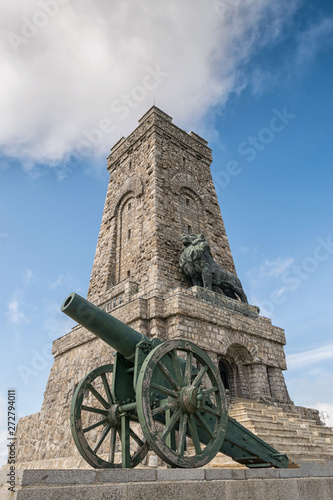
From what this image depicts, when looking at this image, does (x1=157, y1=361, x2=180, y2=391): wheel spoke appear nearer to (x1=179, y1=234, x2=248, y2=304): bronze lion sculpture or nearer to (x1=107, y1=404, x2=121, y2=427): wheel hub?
(x1=107, y1=404, x2=121, y2=427): wheel hub

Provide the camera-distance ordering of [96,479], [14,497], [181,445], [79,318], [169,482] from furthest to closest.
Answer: [79,318]
[181,445]
[169,482]
[96,479]
[14,497]

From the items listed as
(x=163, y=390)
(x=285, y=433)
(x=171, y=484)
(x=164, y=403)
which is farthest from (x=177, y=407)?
(x=285, y=433)

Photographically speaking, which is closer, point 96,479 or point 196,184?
Result: point 96,479

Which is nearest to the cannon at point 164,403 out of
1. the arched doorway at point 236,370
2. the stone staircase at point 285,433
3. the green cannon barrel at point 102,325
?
the green cannon barrel at point 102,325

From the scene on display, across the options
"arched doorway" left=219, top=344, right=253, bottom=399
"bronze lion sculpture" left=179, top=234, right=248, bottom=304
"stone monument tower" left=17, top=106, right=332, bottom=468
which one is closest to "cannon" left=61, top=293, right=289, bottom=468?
"stone monument tower" left=17, top=106, right=332, bottom=468

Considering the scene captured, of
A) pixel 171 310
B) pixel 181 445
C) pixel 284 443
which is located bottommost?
pixel 181 445

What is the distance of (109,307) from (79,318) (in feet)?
26.3

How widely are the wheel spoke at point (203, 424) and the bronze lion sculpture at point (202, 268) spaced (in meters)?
7.88

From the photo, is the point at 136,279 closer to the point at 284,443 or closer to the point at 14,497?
the point at 284,443

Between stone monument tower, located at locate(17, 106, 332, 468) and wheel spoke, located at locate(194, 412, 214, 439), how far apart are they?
539cm

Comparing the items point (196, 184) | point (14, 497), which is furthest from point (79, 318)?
point (196, 184)

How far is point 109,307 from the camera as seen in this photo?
12.8 m

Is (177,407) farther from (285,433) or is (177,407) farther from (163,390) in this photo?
(285,433)

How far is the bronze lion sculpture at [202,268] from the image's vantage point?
12.7m
